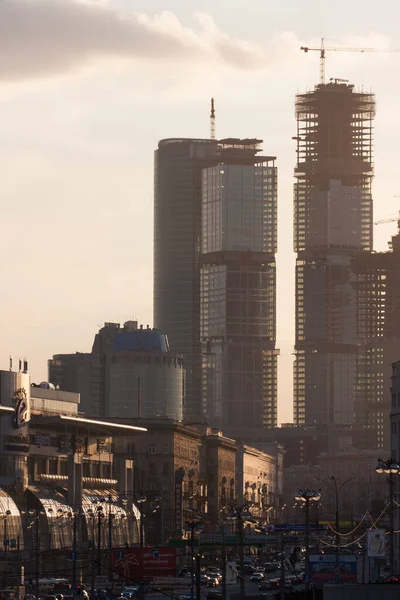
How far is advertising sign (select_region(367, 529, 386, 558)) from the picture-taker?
10956cm

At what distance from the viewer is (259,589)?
6348 inches

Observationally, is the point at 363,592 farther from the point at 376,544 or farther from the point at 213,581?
the point at 213,581

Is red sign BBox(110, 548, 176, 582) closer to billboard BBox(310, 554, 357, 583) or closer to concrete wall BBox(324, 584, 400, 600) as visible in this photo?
billboard BBox(310, 554, 357, 583)

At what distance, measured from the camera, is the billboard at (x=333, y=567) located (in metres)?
146

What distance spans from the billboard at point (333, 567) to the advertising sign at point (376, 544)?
3238 centimetres

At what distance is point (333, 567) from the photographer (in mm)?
155125

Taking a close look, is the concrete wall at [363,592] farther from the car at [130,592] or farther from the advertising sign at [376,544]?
the car at [130,592]

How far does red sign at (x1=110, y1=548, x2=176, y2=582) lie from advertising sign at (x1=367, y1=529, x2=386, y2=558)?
99.2 feet

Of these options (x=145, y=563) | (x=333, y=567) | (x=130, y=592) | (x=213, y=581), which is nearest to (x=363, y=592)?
(x=145, y=563)

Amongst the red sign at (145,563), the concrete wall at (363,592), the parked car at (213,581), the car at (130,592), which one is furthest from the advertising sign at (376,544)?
the parked car at (213,581)

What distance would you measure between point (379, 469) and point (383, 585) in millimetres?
31090

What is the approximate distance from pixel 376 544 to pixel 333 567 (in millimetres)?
45134

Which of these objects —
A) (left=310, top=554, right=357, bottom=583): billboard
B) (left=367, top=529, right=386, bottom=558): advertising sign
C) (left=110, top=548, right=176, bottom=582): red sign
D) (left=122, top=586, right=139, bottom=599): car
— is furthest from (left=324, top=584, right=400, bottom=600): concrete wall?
(left=122, top=586, right=139, bottom=599): car

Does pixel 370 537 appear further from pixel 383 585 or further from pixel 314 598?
pixel 383 585
